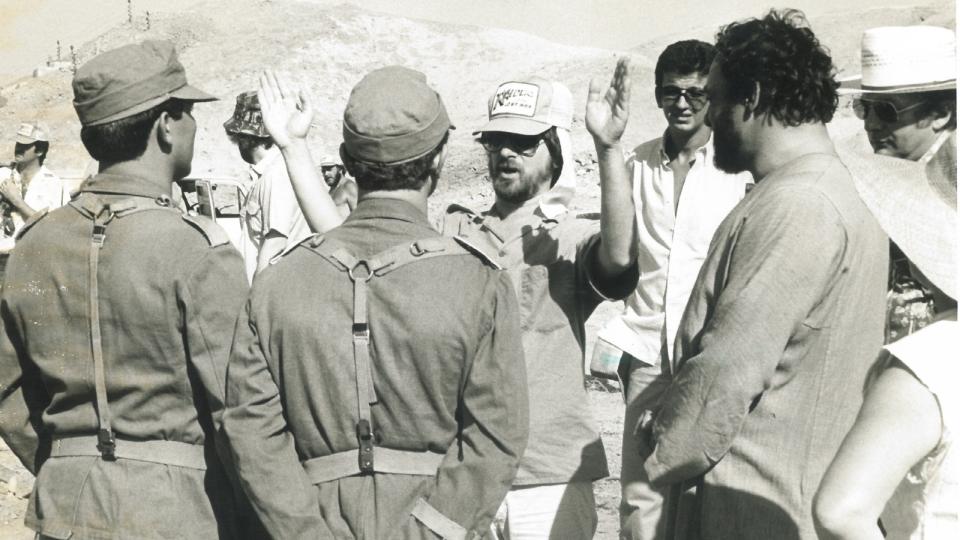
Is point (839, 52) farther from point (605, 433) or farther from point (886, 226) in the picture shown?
point (886, 226)

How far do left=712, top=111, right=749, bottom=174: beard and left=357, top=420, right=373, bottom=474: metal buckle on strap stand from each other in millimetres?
1151

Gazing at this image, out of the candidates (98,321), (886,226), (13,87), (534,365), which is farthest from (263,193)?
(13,87)

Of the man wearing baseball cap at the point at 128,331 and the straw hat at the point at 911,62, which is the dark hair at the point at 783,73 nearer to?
the straw hat at the point at 911,62

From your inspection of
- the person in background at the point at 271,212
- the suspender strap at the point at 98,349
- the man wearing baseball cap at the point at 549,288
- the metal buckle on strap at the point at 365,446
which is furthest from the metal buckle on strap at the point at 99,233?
the person in background at the point at 271,212

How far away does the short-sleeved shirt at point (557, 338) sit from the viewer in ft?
13.2

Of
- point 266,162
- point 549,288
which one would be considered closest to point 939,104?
point 549,288

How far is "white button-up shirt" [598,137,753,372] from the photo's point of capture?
15.6ft

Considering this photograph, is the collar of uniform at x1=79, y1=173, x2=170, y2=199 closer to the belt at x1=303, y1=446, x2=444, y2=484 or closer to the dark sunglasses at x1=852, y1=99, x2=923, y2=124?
the belt at x1=303, y1=446, x2=444, y2=484

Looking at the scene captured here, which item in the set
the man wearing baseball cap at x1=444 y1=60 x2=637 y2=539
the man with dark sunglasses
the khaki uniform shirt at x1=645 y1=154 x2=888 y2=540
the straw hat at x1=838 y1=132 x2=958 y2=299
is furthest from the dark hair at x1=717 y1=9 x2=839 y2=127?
the man with dark sunglasses

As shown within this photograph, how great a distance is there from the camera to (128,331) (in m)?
3.18

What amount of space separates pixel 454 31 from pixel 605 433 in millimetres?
59835

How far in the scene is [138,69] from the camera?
3.35 m

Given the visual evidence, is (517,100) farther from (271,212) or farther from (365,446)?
(271,212)

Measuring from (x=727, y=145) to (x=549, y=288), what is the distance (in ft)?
3.96
